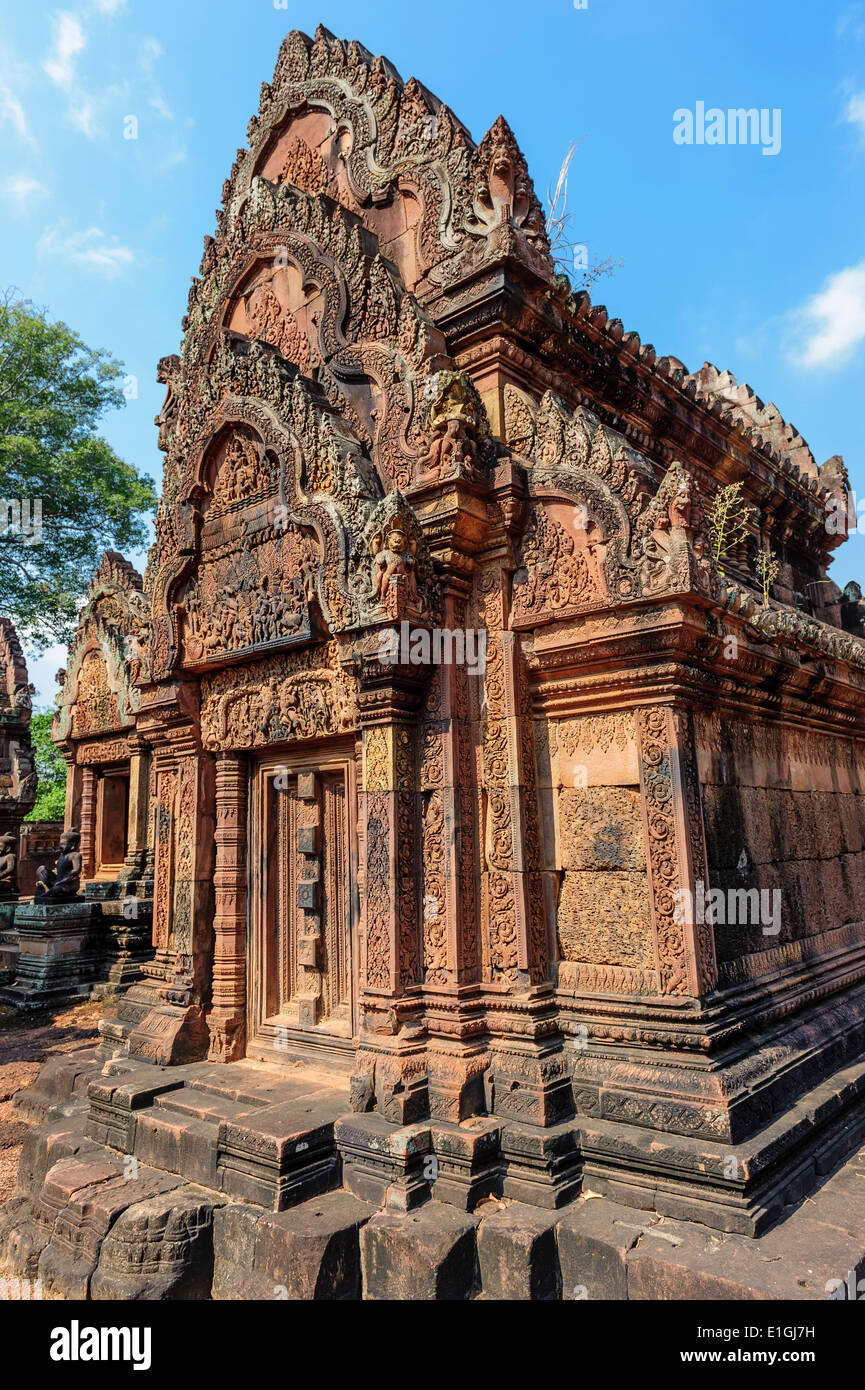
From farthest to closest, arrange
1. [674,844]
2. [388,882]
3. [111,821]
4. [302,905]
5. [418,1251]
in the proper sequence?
[111,821] < [302,905] < [388,882] < [674,844] < [418,1251]

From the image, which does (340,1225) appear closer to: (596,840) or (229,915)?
(596,840)

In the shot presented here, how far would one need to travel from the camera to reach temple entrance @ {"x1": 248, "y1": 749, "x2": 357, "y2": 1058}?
19.2 ft

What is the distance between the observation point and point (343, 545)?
5.52 meters

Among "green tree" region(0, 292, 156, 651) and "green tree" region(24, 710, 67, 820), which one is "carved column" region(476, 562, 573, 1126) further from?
"green tree" region(24, 710, 67, 820)

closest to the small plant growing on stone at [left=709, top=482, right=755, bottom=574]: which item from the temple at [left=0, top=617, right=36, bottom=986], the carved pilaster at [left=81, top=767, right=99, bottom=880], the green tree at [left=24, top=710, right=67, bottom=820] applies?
the carved pilaster at [left=81, top=767, right=99, bottom=880]

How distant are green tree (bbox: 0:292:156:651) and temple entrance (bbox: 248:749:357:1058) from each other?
19164 mm

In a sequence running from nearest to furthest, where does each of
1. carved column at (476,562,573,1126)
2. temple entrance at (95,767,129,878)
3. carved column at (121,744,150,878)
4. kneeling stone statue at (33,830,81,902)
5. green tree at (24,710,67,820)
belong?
carved column at (476,562,573,1126)
kneeling stone statue at (33,830,81,902)
carved column at (121,744,150,878)
temple entrance at (95,767,129,878)
green tree at (24,710,67,820)

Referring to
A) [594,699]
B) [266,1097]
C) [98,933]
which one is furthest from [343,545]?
[98,933]

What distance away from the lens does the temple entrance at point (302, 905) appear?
587 cm

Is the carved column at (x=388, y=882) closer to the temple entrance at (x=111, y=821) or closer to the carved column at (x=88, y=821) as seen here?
the temple entrance at (x=111, y=821)

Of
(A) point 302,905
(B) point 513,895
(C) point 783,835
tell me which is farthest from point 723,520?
(A) point 302,905

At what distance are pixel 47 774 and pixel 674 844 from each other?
117 ft

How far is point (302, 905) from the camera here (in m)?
6.03
